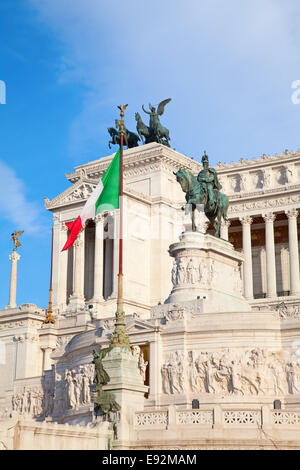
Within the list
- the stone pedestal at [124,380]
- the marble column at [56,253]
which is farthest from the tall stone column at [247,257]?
the stone pedestal at [124,380]

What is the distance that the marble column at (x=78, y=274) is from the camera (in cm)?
6856

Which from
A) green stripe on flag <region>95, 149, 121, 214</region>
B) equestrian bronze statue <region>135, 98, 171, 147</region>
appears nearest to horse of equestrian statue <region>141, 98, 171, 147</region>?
equestrian bronze statue <region>135, 98, 171, 147</region>

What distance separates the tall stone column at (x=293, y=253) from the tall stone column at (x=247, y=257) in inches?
146

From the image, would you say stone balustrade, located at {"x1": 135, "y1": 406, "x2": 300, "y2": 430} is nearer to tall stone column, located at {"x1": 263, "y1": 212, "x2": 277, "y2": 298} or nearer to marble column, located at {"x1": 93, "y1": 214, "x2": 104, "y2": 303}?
marble column, located at {"x1": 93, "y1": 214, "x2": 104, "y2": 303}

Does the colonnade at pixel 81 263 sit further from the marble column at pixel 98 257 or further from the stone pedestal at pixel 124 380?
the stone pedestal at pixel 124 380

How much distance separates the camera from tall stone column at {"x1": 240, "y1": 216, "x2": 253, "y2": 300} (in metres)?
71.3

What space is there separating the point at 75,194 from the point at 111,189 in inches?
1484

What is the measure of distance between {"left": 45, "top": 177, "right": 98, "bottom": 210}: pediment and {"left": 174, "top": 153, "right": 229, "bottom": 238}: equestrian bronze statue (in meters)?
26.8

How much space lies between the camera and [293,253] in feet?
232

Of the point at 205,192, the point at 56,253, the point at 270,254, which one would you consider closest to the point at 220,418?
the point at 205,192

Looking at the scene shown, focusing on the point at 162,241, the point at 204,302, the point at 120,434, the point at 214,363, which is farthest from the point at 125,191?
the point at 120,434

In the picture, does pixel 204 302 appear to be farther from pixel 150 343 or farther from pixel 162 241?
pixel 162 241

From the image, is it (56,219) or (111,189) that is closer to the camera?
(111,189)

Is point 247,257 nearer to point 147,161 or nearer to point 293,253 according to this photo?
point 293,253
